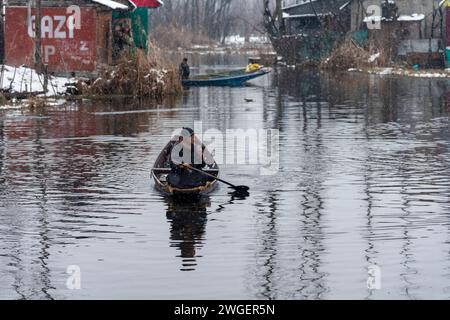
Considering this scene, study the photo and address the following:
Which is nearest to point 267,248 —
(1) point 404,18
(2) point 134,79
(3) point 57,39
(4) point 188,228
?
(4) point 188,228

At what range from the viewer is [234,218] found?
63.1ft

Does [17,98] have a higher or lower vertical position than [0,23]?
lower

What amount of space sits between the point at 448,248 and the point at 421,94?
3481 cm

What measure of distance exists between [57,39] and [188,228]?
33.5m

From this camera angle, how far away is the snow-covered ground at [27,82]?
43.7m

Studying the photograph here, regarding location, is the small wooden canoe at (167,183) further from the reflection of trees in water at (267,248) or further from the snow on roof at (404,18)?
the snow on roof at (404,18)

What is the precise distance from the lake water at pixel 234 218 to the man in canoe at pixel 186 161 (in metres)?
0.46

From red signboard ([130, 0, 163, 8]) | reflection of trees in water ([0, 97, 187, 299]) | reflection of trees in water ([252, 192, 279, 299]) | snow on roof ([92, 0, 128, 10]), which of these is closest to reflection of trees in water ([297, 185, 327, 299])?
reflection of trees in water ([252, 192, 279, 299])

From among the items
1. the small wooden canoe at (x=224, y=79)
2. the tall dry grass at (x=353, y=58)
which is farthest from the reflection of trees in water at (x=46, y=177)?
the tall dry grass at (x=353, y=58)
